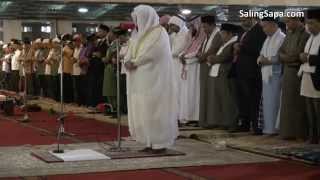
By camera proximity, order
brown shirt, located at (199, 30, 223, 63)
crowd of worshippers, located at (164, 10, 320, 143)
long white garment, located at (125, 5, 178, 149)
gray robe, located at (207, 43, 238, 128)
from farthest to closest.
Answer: brown shirt, located at (199, 30, 223, 63) < gray robe, located at (207, 43, 238, 128) < crowd of worshippers, located at (164, 10, 320, 143) < long white garment, located at (125, 5, 178, 149)

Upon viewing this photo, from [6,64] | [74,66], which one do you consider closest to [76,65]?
[74,66]

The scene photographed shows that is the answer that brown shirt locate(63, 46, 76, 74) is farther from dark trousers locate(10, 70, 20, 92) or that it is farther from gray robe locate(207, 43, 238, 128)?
gray robe locate(207, 43, 238, 128)

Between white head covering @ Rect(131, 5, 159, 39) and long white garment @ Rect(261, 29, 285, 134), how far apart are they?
201 cm

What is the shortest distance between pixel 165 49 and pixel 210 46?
8.46 ft

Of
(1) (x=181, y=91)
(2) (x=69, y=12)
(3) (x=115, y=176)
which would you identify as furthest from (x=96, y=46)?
(3) (x=115, y=176)

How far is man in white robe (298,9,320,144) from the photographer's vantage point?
7.66m

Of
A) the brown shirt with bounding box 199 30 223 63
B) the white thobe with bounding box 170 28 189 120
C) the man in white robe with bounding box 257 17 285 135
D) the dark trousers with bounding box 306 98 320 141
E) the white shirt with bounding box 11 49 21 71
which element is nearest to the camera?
the dark trousers with bounding box 306 98 320 141

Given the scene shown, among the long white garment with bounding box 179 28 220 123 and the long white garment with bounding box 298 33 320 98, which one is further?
the long white garment with bounding box 179 28 220 123

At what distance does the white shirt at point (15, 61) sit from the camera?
19428mm

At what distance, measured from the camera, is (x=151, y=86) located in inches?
291

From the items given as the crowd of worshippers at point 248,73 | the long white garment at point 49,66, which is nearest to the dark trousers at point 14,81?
the long white garment at point 49,66

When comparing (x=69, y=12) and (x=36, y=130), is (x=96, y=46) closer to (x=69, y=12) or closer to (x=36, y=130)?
(x=36, y=130)

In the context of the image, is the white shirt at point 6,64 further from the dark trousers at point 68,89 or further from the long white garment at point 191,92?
the long white garment at point 191,92

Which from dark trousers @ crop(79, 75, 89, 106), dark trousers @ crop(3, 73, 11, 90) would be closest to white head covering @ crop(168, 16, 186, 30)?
dark trousers @ crop(79, 75, 89, 106)
